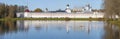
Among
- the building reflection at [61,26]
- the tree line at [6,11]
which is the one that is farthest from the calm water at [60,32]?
the tree line at [6,11]

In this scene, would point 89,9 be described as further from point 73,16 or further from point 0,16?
point 0,16

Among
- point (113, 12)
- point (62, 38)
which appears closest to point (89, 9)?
point (113, 12)

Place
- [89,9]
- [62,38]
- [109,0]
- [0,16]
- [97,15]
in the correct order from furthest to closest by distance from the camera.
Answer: [89,9] → [97,15] → [0,16] → [109,0] → [62,38]

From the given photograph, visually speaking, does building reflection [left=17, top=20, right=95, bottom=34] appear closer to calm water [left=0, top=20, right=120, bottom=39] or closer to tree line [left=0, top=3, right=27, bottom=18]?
calm water [left=0, top=20, right=120, bottom=39]

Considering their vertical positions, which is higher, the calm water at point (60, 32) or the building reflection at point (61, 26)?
the calm water at point (60, 32)

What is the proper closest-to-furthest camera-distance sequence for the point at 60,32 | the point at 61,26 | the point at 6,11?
1. the point at 60,32
2. the point at 61,26
3. the point at 6,11

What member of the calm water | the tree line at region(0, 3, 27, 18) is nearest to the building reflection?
the calm water

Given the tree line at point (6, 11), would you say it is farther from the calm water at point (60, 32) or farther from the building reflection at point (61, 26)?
the calm water at point (60, 32)

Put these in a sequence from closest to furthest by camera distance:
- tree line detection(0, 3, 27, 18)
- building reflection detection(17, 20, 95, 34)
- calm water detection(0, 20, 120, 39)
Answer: calm water detection(0, 20, 120, 39), building reflection detection(17, 20, 95, 34), tree line detection(0, 3, 27, 18)

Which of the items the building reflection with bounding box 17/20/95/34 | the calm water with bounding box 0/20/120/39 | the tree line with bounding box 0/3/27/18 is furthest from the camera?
the tree line with bounding box 0/3/27/18

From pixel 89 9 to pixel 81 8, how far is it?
5.01 m

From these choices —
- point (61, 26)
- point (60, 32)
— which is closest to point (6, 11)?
point (61, 26)

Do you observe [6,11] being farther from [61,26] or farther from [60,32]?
[60,32]

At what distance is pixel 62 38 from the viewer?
2483 cm
